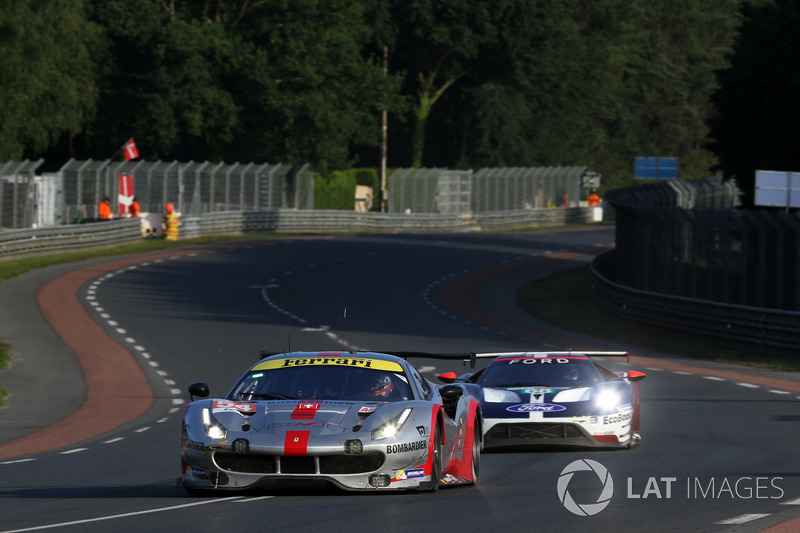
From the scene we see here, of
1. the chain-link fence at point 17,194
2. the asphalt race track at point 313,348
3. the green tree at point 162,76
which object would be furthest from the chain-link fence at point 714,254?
the green tree at point 162,76

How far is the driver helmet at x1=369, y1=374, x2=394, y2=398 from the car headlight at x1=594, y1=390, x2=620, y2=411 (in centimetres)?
423

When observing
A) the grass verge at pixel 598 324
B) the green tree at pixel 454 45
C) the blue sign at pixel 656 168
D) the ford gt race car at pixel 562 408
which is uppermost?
the green tree at pixel 454 45

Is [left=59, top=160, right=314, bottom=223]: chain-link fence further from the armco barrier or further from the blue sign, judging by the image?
the blue sign

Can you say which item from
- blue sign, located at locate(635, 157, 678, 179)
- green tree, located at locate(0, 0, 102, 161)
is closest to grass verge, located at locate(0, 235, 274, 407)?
green tree, located at locate(0, 0, 102, 161)

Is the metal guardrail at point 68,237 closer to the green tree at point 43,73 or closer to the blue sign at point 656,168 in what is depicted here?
the green tree at point 43,73

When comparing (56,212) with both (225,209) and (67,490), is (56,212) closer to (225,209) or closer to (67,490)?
(225,209)

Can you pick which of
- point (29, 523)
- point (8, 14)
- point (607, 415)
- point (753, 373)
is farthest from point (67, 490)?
point (8, 14)

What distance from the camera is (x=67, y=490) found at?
10.8 m

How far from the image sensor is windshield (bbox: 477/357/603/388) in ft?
50.0

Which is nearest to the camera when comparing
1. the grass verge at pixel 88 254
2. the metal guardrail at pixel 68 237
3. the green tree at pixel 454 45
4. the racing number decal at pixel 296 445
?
the racing number decal at pixel 296 445

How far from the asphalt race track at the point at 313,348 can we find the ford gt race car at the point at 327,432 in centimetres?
21

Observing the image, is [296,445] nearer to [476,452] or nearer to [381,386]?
[381,386]

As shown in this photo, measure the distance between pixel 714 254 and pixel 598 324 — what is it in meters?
4.62

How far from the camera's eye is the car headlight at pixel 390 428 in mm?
9727
